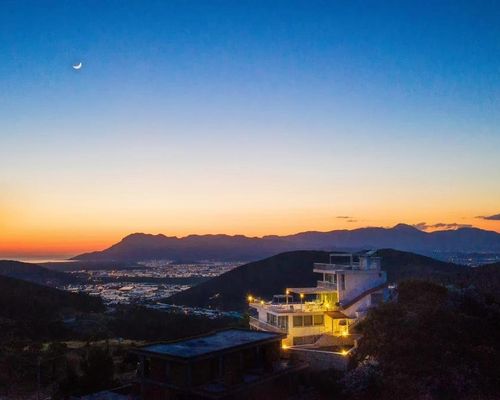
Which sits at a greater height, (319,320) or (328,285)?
(328,285)

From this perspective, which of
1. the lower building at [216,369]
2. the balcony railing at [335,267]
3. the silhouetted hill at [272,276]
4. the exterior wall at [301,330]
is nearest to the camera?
the lower building at [216,369]

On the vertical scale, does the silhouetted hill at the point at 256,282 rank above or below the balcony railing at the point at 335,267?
below

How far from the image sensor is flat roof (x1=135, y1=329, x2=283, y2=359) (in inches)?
930

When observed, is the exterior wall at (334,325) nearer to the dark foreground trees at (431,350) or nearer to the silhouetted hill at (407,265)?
the dark foreground trees at (431,350)

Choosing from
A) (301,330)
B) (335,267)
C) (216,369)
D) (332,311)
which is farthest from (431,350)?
→ (335,267)

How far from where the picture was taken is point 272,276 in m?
124

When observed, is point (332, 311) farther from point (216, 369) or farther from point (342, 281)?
point (216, 369)

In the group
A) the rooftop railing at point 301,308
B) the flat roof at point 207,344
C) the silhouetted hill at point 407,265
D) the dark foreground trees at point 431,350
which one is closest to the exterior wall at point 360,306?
the rooftop railing at point 301,308

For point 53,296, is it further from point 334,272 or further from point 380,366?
point 380,366

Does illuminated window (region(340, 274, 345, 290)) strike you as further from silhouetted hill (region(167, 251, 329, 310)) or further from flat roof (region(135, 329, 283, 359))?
silhouetted hill (region(167, 251, 329, 310))

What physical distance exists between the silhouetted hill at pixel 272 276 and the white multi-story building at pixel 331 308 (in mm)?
67774

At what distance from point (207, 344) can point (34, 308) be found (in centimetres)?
6537

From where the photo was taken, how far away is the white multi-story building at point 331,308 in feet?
116

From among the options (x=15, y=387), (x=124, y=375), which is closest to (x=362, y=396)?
(x=124, y=375)
